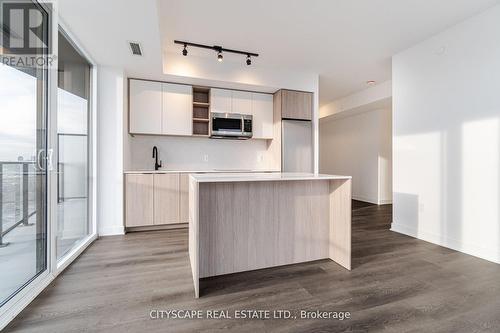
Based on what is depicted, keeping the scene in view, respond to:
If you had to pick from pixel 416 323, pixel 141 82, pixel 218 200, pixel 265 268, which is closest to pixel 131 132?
pixel 141 82

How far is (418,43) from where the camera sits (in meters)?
3.24

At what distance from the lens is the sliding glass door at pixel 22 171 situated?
5.11 ft

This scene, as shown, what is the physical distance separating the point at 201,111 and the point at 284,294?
3.42m

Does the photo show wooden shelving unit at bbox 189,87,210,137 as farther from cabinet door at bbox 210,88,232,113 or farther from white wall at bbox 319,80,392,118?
white wall at bbox 319,80,392,118

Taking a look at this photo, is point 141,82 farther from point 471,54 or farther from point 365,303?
point 471,54

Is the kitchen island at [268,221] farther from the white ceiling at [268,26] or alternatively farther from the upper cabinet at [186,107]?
the upper cabinet at [186,107]

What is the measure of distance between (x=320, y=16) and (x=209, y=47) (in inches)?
62.0

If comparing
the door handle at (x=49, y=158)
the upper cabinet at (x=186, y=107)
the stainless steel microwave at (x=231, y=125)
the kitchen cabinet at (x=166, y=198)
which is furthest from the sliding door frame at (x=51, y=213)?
the stainless steel microwave at (x=231, y=125)

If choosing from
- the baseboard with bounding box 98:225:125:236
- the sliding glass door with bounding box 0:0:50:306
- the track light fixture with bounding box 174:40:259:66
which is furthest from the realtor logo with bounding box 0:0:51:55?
the baseboard with bounding box 98:225:125:236

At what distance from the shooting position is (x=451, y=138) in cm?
285

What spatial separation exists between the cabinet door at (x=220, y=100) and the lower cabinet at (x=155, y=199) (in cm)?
132

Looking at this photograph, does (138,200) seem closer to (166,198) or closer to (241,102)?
(166,198)

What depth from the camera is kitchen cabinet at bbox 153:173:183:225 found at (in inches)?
137

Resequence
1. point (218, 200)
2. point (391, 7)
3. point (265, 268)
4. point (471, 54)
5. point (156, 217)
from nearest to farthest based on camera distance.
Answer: point (218, 200) < point (265, 268) < point (391, 7) < point (471, 54) < point (156, 217)
